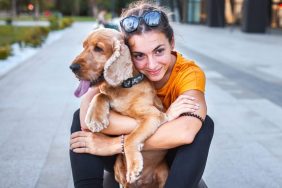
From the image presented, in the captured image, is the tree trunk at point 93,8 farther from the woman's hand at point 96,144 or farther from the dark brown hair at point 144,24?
the woman's hand at point 96,144

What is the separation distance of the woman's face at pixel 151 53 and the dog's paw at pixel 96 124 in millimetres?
378

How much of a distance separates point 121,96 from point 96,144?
0.34 meters

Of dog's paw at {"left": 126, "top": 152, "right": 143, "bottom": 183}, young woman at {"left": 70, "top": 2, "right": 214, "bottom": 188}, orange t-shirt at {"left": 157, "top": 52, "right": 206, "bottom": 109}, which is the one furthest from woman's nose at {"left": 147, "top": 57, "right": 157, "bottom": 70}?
dog's paw at {"left": 126, "top": 152, "right": 143, "bottom": 183}

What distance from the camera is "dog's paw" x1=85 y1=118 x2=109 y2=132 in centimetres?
265

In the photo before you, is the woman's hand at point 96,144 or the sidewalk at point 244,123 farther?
the sidewalk at point 244,123

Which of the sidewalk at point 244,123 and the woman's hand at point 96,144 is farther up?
the woman's hand at point 96,144

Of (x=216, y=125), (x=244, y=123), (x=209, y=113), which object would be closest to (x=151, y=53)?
(x=216, y=125)

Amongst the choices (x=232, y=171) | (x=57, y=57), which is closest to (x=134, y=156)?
(x=232, y=171)

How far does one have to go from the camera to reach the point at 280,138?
5.48m

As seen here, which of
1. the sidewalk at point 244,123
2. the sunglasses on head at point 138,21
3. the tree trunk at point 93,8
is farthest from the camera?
the tree trunk at point 93,8

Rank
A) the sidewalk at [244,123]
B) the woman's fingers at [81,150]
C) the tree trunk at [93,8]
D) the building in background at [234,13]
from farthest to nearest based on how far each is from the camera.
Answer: the tree trunk at [93,8], the building in background at [234,13], the sidewalk at [244,123], the woman's fingers at [81,150]

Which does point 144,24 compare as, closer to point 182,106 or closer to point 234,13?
point 182,106

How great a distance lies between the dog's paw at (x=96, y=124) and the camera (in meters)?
2.65

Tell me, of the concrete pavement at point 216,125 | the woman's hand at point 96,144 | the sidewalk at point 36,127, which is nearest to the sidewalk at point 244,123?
the concrete pavement at point 216,125
